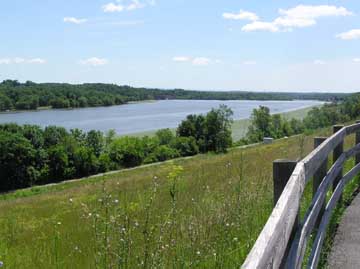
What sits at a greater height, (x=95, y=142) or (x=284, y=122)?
(x=284, y=122)

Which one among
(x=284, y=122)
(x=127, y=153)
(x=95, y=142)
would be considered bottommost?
(x=127, y=153)

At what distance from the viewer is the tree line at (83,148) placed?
6825 cm

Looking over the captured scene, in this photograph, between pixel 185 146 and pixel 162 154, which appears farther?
pixel 185 146

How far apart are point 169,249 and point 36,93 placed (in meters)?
194

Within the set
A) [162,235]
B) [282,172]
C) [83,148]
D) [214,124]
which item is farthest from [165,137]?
[282,172]

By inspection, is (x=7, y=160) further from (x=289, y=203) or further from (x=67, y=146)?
(x=289, y=203)

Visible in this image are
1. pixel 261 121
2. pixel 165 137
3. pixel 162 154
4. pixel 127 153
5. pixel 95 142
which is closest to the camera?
pixel 127 153

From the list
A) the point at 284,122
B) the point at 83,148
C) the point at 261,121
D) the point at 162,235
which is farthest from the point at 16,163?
the point at 162,235

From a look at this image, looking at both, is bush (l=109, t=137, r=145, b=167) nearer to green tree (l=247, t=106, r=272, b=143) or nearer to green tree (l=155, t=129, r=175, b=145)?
green tree (l=155, t=129, r=175, b=145)

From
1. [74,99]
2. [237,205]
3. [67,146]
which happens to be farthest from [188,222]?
[74,99]

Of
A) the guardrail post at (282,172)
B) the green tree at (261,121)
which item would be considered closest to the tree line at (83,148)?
the green tree at (261,121)

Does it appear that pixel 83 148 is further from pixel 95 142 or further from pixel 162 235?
pixel 162 235

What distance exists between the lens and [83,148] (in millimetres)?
77000

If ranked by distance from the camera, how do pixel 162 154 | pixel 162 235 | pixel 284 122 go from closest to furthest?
pixel 162 235
pixel 162 154
pixel 284 122
